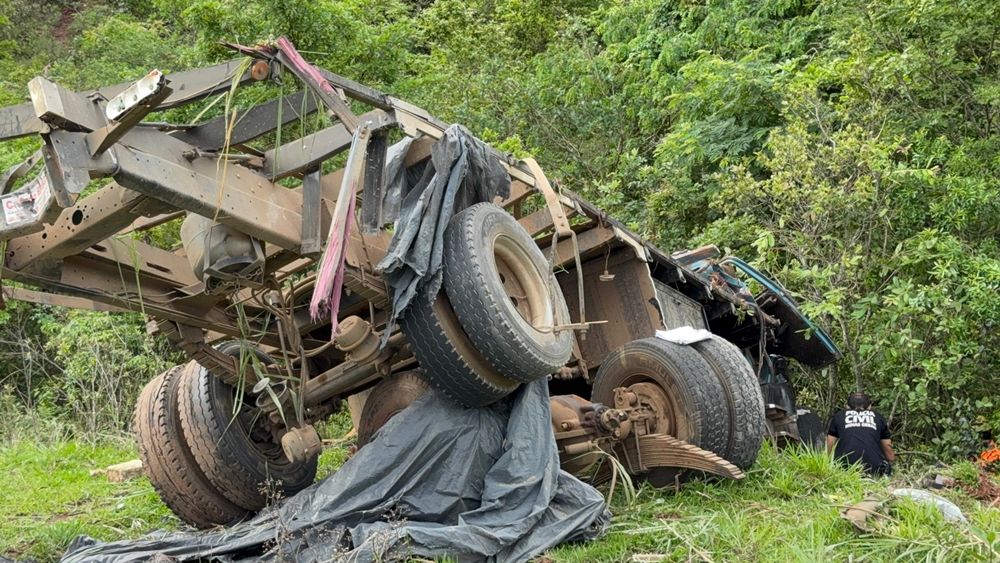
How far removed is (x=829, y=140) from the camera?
975cm

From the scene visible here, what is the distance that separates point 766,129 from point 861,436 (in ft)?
16.4

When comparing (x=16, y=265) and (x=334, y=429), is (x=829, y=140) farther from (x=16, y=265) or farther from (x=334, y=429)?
(x=16, y=265)

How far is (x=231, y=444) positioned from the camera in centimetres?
573

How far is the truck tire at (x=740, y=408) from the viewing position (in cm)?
611

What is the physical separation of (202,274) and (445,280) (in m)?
1.14

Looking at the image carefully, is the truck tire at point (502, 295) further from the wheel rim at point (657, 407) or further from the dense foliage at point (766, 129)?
the dense foliage at point (766, 129)

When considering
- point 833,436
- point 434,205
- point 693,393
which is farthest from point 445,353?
point 833,436

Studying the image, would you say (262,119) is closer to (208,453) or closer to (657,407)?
(208,453)

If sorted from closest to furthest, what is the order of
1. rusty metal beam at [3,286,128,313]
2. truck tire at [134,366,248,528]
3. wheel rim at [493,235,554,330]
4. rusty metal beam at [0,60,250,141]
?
1. rusty metal beam at [0,60,250,141]
2. rusty metal beam at [3,286,128,313]
3. wheel rim at [493,235,554,330]
4. truck tire at [134,366,248,528]

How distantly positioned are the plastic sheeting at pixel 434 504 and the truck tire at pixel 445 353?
0.25m

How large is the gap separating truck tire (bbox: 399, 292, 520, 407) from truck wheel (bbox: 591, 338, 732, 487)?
153cm

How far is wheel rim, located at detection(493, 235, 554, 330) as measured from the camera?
5.33 metres

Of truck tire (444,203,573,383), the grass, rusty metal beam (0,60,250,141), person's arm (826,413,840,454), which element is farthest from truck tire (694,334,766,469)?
rusty metal beam (0,60,250,141)

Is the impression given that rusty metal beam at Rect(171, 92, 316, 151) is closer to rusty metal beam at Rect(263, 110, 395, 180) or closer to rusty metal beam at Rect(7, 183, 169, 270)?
rusty metal beam at Rect(263, 110, 395, 180)
